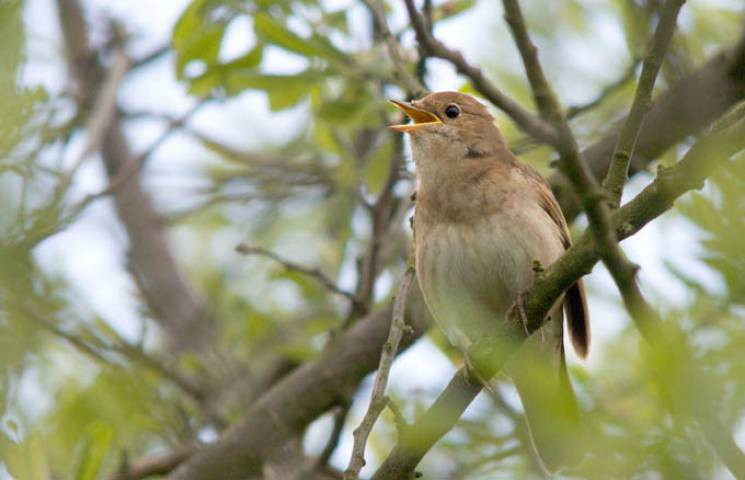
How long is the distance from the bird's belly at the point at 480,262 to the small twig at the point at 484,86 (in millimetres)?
2009

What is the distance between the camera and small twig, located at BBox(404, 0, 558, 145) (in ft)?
8.58

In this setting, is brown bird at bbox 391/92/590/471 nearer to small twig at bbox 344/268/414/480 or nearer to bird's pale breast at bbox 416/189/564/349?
bird's pale breast at bbox 416/189/564/349

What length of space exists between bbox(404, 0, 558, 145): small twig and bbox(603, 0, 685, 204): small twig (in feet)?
1.38

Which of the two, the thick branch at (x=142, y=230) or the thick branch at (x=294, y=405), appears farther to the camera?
the thick branch at (x=142, y=230)

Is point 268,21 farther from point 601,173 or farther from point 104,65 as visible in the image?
point 104,65

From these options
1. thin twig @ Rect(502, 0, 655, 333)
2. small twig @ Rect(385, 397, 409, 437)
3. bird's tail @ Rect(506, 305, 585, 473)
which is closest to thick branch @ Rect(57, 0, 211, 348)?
small twig @ Rect(385, 397, 409, 437)

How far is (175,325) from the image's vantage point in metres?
7.55

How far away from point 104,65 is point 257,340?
2.55 meters

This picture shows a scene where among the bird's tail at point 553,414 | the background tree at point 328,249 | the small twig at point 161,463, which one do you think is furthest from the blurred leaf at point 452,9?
the bird's tail at point 553,414

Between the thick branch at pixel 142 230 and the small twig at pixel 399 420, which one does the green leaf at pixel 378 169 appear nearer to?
the thick branch at pixel 142 230

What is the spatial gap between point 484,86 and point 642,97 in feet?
2.05

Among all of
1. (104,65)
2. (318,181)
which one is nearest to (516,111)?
(318,181)

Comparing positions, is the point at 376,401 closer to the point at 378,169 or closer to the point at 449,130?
the point at 449,130

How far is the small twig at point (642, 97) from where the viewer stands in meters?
2.86
